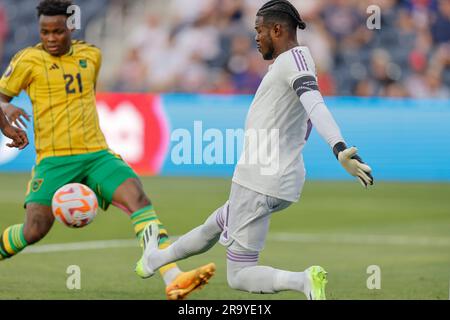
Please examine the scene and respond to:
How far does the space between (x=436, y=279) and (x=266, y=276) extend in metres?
3.25

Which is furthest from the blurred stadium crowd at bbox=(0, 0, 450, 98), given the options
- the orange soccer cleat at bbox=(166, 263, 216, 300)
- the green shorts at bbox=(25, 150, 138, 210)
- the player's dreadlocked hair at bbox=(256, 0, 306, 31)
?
the player's dreadlocked hair at bbox=(256, 0, 306, 31)

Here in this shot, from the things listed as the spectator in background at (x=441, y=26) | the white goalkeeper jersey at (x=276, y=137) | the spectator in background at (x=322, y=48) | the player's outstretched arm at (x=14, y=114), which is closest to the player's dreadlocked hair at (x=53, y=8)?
the player's outstretched arm at (x=14, y=114)

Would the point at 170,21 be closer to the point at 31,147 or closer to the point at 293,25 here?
the point at 31,147

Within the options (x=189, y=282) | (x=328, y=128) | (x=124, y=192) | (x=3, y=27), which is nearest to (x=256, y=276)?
(x=189, y=282)

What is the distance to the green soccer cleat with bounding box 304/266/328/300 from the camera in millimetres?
6465

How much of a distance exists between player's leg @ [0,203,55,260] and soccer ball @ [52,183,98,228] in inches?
6.6

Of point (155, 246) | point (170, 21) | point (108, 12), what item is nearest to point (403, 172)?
point (170, 21)

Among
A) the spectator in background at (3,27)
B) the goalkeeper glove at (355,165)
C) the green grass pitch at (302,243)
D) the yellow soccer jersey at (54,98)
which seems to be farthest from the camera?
the spectator in background at (3,27)

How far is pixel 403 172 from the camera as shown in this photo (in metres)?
19.5

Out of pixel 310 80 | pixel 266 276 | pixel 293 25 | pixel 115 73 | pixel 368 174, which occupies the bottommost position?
pixel 266 276

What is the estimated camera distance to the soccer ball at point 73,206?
8.23m

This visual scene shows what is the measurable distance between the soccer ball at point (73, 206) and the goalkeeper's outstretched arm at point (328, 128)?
2.35 m

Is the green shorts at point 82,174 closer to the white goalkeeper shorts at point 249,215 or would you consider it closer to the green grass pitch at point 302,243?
the green grass pitch at point 302,243

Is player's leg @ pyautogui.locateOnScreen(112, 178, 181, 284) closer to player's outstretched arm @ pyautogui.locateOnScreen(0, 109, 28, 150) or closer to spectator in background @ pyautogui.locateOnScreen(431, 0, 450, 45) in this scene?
player's outstretched arm @ pyautogui.locateOnScreen(0, 109, 28, 150)
